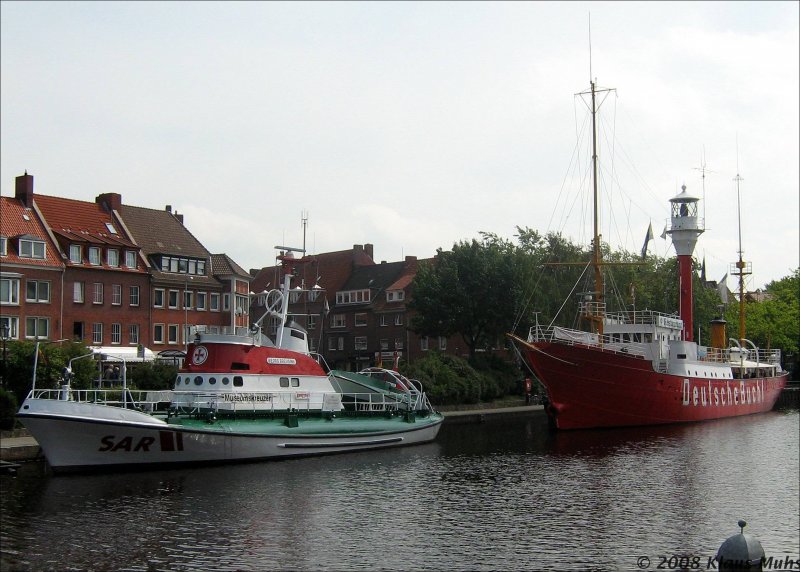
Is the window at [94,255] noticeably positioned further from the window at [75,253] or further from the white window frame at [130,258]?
the white window frame at [130,258]

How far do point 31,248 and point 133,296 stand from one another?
8809mm

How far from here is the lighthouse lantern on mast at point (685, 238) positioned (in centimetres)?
6362

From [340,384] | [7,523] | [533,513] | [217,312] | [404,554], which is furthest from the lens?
[217,312]

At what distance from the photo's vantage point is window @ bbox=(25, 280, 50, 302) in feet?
199

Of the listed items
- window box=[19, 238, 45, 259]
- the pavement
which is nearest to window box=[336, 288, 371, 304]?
the pavement

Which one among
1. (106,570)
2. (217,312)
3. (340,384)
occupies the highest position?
(217,312)

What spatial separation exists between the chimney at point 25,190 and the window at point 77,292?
678 cm

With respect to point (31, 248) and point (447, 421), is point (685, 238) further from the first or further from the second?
point (31, 248)

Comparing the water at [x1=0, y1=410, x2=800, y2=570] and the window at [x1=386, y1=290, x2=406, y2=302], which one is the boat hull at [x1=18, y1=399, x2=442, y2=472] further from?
the window at [x1=386, y1=290, x2=406, y2=302]

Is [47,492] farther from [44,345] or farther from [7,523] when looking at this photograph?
[44,345]

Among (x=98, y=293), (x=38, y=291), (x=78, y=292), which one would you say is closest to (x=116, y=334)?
(x=98, y=293)

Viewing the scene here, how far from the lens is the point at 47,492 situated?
30188 millimetres

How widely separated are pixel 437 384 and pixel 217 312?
69.5ft

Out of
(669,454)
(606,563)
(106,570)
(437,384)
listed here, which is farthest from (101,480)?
(437,384)
